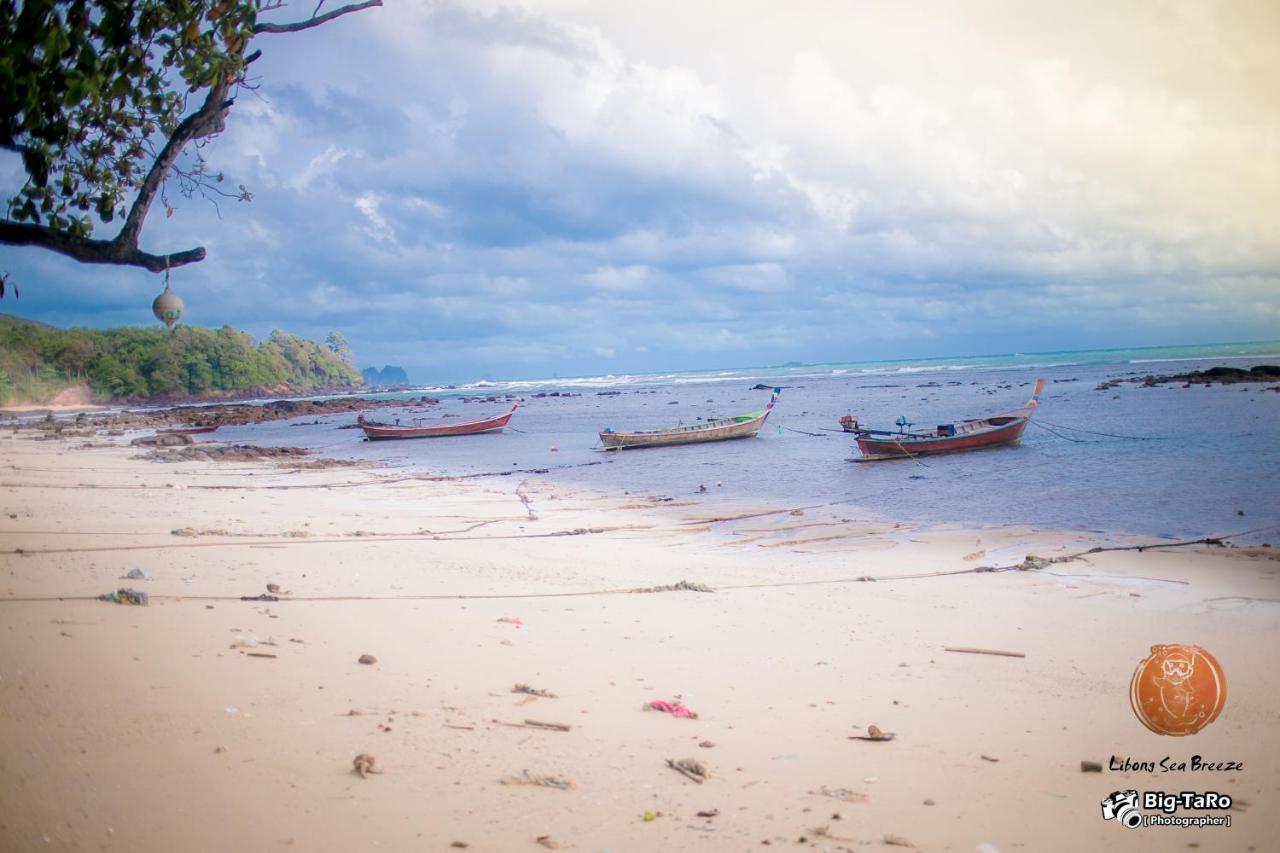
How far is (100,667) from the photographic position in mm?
4895

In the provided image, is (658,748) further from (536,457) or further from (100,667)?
(536,457)

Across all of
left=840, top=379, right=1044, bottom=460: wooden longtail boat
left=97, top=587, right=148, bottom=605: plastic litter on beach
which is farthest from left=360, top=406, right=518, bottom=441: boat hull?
left=97, top=587, right=148, bottom=605: plastic litter on beach

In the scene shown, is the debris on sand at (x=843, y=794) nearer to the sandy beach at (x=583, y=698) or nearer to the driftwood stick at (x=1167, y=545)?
the sandy beach at (x=583, y=698)

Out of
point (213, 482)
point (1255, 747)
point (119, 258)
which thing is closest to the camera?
point (1255, 747)

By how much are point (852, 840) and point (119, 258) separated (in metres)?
5.71

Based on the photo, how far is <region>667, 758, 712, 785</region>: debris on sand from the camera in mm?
4137

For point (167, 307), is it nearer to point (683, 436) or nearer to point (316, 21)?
point (316, 21)

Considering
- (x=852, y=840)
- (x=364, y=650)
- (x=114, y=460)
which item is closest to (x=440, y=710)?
(x=364, y=650)

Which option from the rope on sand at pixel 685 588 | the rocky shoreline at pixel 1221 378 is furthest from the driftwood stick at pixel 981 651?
the rocky shoreline at pixel 1221 378

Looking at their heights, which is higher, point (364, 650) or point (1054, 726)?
point (364, 650)

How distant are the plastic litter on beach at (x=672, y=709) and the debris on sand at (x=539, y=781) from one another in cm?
110

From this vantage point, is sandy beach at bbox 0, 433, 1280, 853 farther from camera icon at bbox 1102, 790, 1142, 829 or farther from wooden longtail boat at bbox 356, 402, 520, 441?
wooden longtail boat at bbox 356, 402, 520, 441

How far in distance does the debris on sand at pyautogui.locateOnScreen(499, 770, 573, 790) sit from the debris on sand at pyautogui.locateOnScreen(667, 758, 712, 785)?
0.58 meters

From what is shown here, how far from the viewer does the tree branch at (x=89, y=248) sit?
5109 millimetres
